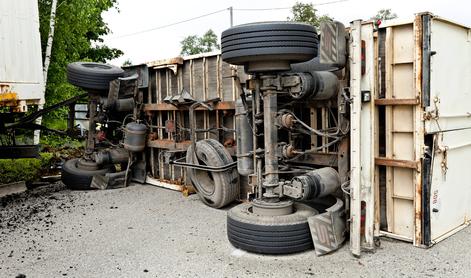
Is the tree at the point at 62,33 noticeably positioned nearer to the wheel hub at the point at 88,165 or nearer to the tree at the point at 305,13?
the wheel hub at the point at 88,165

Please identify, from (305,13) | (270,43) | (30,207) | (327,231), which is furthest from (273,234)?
(305,13)

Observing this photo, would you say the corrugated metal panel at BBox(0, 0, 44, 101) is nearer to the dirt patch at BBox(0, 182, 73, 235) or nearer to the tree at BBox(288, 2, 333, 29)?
the dirt patch at BBox(0, 182, 73, 235)

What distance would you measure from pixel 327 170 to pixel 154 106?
158 inches

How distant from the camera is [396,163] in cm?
431

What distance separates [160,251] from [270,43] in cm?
234

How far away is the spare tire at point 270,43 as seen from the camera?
12.8 feet

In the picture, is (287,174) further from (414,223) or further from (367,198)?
(414,223)

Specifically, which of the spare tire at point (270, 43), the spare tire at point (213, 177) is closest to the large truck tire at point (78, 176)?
the spare tire at point (213, 177)

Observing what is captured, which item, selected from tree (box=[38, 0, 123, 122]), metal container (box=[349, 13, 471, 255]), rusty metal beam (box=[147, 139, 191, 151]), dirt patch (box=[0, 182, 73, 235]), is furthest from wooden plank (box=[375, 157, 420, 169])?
tree (box=[38, 0, 123, 122])

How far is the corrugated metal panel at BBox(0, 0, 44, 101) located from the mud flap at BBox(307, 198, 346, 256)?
15.0ft

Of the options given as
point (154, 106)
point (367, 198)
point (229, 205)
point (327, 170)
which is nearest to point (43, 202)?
point (154, 106)

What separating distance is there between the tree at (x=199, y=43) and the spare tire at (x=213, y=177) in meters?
38.0

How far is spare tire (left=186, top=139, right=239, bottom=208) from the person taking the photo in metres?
5.75

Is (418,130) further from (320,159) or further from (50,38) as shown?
(50,38)
